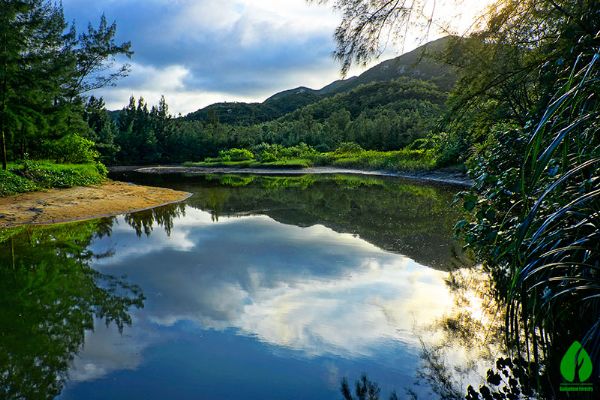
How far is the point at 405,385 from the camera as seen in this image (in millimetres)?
3730

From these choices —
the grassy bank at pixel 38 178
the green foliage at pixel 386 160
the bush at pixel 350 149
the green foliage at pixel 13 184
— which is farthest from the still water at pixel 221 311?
the bush at pixel 350 149

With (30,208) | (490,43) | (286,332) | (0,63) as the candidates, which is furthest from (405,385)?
(0,63)

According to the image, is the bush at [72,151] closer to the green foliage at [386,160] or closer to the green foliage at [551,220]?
the green foliage at [551,220]

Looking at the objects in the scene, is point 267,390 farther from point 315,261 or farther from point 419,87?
point 419,87

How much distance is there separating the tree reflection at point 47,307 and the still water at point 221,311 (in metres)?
0.02

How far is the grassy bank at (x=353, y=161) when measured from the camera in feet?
118

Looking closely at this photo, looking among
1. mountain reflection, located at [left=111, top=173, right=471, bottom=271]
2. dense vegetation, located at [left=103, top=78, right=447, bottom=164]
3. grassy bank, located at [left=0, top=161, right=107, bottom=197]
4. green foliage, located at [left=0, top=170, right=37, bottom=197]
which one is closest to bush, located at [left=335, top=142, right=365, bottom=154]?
dense vegetation, located at [left=103, top=78, right=447, bottom=164]

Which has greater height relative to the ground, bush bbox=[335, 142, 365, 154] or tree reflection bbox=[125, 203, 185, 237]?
bush bbox=[335, 142, 365, 154]

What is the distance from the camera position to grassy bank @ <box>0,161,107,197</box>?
15164 mm

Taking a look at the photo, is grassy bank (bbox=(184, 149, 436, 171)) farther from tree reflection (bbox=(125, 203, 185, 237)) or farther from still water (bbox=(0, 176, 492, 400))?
still water (bbox=(0, 176, 492, 400))

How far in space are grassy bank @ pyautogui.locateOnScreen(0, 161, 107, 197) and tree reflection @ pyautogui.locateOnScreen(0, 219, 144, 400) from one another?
6.79 metres

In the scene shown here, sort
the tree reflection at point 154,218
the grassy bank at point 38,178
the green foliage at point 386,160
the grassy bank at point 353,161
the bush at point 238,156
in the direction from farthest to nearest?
1. the bush at point 238,156
2. the grassy bank at point 353,161
3. the green foliage at point 386,160
4. the grassy bank at point 38,178
5. the tree reflection at point 154,218

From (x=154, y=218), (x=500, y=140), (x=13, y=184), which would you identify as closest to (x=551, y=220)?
(x=500, y=140)
